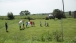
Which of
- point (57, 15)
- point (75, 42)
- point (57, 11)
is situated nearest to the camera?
point (75, 42)

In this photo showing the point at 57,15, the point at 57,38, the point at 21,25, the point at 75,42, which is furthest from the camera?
the point at 57,15

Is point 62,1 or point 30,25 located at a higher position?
point 62,1

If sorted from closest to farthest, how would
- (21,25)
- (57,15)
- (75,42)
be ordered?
(75,42), (21,25), (57,15)

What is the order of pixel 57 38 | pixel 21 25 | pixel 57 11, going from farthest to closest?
1. pixel 57 11
2. pixel 21 25
3. pixel 57 38

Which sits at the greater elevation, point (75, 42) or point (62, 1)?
point (62, 1)

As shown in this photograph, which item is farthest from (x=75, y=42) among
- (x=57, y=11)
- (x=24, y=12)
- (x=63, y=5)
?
(x=24, y=12)

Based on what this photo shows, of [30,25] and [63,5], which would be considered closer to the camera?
[63,5]

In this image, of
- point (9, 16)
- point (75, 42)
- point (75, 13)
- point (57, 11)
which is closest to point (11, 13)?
point (9, 16)

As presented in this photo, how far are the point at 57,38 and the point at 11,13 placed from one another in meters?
75.0

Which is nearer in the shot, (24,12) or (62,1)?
(62,1)

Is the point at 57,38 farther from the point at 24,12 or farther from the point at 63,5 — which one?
the point at 24,12

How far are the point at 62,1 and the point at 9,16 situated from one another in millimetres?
72072

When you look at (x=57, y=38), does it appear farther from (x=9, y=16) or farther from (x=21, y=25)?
(x=9, y=16)

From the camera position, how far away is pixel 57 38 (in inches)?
944
